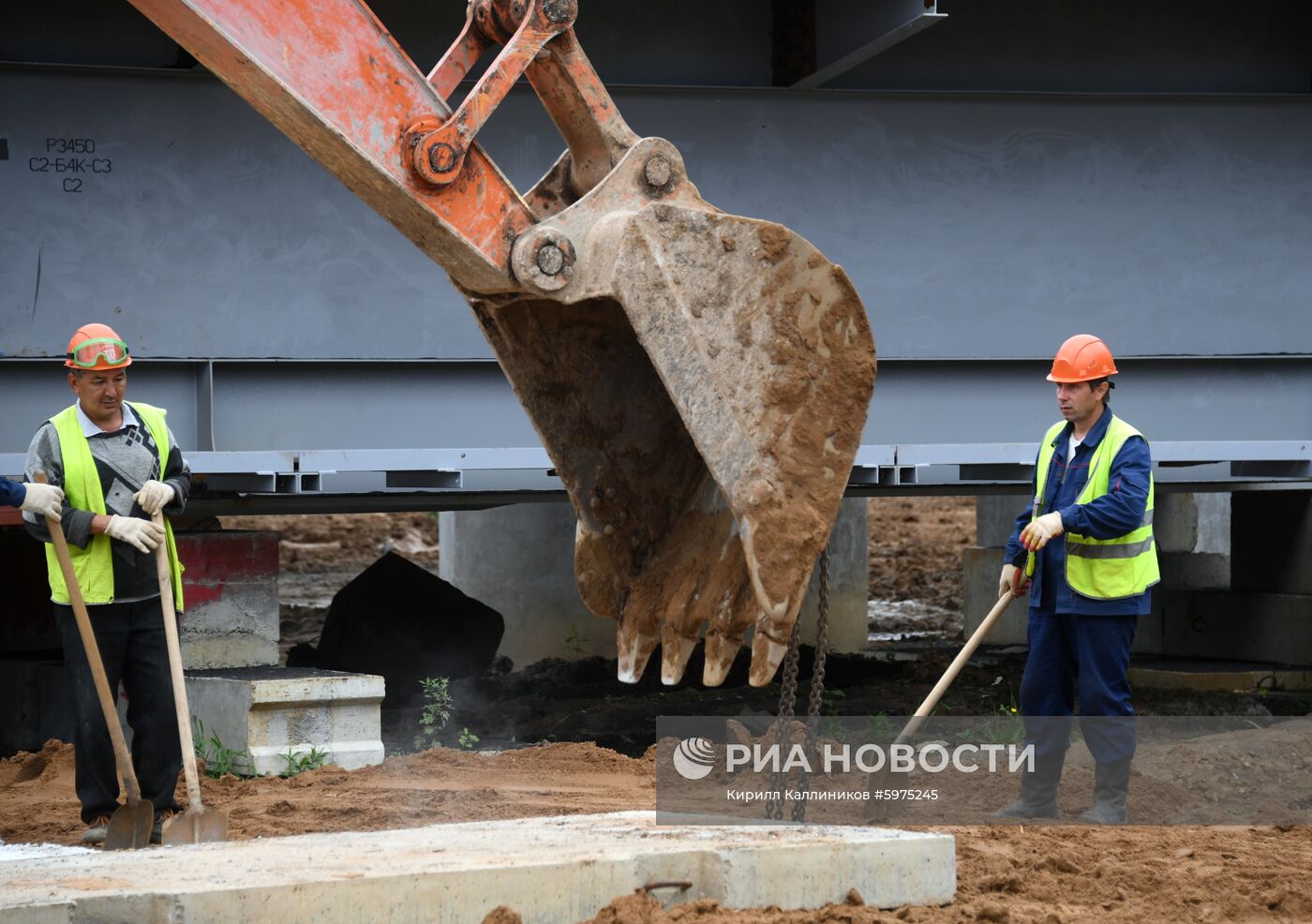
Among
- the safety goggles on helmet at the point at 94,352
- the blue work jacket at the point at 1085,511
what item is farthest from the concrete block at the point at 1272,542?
the safety goggles on helmet at the point at 94,352

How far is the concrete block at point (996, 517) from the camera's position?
13.2 m

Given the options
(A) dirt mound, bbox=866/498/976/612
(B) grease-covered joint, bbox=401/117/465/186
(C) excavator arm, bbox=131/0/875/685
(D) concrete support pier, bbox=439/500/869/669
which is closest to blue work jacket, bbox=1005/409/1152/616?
(C) excavator arm, bbox=131/0/875/685

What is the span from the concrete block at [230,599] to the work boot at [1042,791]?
3798mm

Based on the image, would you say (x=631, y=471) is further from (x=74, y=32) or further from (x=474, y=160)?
(x=74, y=32)

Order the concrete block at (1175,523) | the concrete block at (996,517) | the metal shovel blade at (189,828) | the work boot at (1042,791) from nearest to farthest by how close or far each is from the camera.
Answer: the metal shovel blade at (189,828) < the work boot at (1042,791) < the concrete block at (1175,523) < the concrete block at (996,517)

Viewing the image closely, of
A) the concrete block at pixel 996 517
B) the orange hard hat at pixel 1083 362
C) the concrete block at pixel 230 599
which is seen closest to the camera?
the orange hard hat at pixel 1083 362

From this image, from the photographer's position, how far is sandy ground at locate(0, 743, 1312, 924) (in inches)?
175

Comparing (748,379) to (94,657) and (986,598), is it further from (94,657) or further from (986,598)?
(986,598)

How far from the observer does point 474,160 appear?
3.76 meters

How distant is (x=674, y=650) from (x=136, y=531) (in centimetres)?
240

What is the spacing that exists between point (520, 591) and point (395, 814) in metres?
5.25

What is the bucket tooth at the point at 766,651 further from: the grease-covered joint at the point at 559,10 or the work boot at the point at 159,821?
the work boot at the point at 159,821

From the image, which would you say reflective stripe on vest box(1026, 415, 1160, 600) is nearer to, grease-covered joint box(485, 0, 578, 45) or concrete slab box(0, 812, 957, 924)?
concrete slab box(0, 812, 957, 924)

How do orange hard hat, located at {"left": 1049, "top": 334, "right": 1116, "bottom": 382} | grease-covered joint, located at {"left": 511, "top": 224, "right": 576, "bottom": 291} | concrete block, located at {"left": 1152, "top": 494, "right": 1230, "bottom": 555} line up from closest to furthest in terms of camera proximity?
grease-covered joint, located at {"left": 511, "top": 224, "right": 576, "bottom": 291} < orange hard hat, located at {"left": 1049, "top": 334, "right": 1116, "bottom": 382} < concrete block, located at {"left": 1152, "top": 494, "right": 1230, "bottom": 555}
